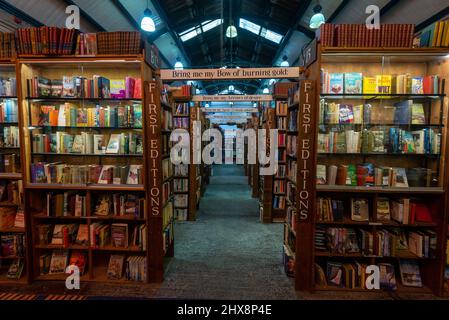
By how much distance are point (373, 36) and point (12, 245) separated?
5.16 metres

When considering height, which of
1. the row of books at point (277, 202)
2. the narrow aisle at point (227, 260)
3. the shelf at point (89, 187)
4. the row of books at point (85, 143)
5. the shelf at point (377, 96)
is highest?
the shelf at point (377, 96)

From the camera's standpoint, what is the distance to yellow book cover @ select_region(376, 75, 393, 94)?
297 centimetres

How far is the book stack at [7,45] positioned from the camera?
3.01 meters

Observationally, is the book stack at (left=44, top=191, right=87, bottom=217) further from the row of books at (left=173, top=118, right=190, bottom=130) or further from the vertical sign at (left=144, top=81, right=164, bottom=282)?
the row of books at (left=173, top=118, right=190, bottom=130)

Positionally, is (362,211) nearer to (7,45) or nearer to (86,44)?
(86,44)

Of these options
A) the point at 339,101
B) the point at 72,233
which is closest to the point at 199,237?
the point at 72,233

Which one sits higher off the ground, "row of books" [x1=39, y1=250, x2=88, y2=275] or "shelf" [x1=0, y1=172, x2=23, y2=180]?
"shelf" [x1=0, y1=172, x2=23, y2=180]

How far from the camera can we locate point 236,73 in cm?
321

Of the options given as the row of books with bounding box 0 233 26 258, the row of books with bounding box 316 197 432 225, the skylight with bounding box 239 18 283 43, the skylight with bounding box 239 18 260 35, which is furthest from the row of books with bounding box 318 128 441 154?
the skylight with bounding box 239 18 260 35

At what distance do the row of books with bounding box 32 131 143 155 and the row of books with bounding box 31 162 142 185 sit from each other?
21 centimetres

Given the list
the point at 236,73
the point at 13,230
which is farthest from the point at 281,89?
the point at 13,230

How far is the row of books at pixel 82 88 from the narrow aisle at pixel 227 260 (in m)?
2.49

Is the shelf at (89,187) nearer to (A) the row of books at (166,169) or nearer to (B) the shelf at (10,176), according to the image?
(B) the shelf at (10,176)

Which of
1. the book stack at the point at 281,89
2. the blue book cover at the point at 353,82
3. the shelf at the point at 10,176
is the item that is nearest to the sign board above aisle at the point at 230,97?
the book stack at the point at 281,89
